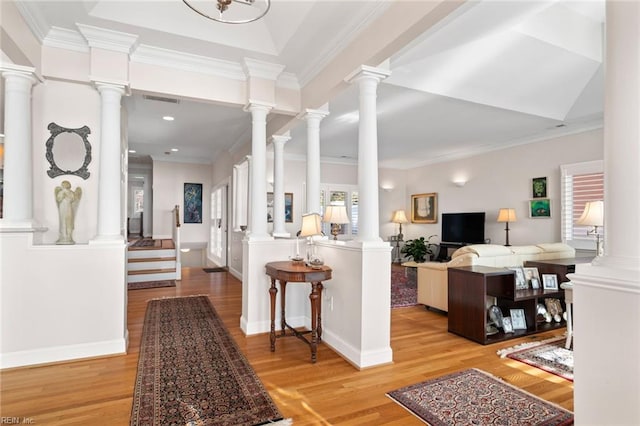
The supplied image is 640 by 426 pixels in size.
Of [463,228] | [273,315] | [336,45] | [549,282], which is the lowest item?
[273,315]

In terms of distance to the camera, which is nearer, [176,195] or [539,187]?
[539,187]

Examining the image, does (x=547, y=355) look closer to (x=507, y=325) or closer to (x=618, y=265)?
(x=507, y=325)

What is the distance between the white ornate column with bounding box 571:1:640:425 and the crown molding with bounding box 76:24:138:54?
3528 millimetres

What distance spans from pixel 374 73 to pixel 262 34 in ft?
4.14

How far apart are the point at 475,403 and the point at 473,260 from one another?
2.01m

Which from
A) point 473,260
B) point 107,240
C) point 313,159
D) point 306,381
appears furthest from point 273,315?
point 473,260

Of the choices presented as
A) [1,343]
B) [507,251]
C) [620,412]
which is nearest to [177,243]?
[1,343]

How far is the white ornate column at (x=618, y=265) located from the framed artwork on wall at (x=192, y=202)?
9.42 m

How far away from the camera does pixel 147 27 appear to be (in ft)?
10.0

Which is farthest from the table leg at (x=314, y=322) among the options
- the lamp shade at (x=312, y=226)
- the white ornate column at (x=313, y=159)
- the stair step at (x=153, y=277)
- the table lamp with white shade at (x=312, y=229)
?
the stair step at (x=153, y=277)

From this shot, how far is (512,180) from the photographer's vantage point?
700cm

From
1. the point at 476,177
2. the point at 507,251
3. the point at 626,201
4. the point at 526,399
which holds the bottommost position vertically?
the point at 526,399

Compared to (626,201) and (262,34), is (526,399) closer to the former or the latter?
(626,201)

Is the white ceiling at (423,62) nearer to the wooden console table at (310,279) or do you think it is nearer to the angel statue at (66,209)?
the angel statue at (66,209)
